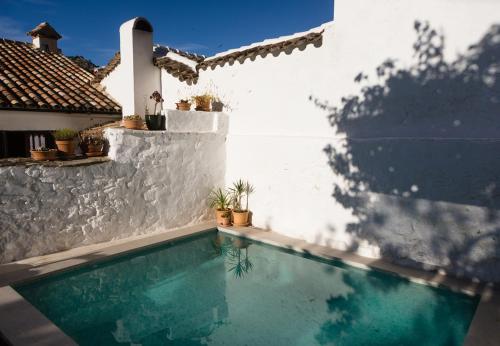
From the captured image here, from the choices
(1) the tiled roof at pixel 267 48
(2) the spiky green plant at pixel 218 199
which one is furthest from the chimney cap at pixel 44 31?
(2) the spiky green plant at pixel 218 199

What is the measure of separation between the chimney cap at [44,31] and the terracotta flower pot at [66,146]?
1128cm

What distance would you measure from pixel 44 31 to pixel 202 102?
36.8 feet

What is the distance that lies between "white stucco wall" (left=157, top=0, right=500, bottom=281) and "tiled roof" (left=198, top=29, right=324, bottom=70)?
20 centimetres

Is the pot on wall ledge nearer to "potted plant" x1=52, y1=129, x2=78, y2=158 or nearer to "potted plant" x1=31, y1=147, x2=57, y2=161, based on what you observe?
"potted plant" x1=52, y1=129, x2=78, y2=158

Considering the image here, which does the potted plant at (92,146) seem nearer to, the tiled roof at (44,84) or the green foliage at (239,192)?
the tiled roof at (44,84)

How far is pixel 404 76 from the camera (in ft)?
24.5

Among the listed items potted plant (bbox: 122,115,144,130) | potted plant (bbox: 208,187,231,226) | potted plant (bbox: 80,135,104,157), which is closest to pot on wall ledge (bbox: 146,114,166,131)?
potted plant (bbox: 122,115,144,130)

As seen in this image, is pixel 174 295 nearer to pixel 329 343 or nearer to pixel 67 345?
pixel 67 345

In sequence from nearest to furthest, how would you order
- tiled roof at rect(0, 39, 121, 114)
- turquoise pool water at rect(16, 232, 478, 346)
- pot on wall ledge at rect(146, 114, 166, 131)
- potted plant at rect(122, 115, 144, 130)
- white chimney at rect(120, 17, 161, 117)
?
turquoise pool water at rect(16, 232, 478, 346), potted plant at rect(122, 115, 144, 130), pot on wall ledge at rect(146, 114, 166, 131), tiled roof at rect(0, 39, 121, 114), white chimney at rect(120, 17, 161, 117)

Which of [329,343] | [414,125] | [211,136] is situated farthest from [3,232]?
[414,125]

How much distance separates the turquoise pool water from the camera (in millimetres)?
5402

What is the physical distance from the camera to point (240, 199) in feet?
36.1

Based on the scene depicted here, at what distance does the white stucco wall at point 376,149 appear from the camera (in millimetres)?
6668

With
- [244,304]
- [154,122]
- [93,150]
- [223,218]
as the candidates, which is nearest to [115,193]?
[93,150]
